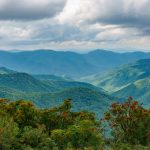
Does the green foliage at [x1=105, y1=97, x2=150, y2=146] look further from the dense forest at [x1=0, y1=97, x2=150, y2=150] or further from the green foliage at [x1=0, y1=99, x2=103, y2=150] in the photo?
the green foliage at [x1=0, y1=99, x2=103, y2=150]

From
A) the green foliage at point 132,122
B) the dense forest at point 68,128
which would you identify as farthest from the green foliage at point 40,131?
the green foliage at point 132,122

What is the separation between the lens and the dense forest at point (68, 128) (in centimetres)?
7988

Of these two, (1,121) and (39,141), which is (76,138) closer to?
(39,141)

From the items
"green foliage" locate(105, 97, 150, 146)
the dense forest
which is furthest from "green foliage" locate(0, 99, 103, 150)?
"green foliage" locate(105, 97, 150, 146)

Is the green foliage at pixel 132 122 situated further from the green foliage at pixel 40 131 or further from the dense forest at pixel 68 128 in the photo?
the green foliage at pixel 40 131

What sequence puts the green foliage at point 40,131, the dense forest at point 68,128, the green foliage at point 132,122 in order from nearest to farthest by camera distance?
the green foliage at point 40,131
the dense forest at point 68,128
the green foliage at point 132,122

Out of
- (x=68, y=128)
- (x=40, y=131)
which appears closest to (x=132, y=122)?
(x=68, y=128)

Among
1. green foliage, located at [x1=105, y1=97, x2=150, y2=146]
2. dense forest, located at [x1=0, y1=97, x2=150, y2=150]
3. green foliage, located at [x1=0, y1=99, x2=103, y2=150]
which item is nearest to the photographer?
green foliage, located at [x1=0, y1=99, x2=103, y2=150]

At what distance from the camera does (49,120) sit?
318 ft

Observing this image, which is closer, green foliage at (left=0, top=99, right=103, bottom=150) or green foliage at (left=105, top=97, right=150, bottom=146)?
green foliage at (left=0, top=99, right=103, bottom=150)

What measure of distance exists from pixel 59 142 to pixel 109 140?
17.5 meters

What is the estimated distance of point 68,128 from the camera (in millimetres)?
85500

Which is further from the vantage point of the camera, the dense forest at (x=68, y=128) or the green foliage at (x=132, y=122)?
the green foliage at (x=132, y=122)

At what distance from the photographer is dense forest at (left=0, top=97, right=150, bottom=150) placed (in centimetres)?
7988
